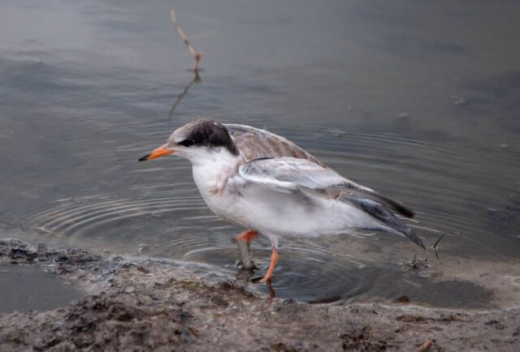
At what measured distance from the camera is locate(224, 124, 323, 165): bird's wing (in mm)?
6816

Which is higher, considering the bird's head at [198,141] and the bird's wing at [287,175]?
the bird's head at [198,141]

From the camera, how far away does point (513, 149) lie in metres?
9.27

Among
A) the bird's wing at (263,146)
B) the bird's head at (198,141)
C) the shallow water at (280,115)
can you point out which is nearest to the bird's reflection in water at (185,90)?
the shallow water at (280,115)

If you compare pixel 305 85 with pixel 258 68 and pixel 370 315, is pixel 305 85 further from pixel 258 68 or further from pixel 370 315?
pixel 370 315

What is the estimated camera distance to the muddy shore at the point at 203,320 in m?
4.92

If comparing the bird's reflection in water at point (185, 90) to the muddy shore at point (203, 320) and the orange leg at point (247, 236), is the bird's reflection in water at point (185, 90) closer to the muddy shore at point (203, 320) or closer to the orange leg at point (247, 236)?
the orange leg at point (247, 236)

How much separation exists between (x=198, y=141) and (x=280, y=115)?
11.6ft

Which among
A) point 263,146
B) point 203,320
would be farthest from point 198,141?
point 203,320

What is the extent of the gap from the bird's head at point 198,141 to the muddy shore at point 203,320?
878mm

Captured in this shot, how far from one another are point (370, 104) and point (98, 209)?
3.94 metres

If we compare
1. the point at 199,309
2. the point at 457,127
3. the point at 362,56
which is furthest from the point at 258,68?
the point at 199,309

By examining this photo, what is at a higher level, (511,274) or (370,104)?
(370,104)

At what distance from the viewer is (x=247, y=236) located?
6.87 m

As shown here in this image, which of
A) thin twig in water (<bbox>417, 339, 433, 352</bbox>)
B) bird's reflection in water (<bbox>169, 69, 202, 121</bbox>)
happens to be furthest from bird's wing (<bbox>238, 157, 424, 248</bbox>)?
bird's reflection in water (<bbox>169, 69, 202, 121</bbox>)
